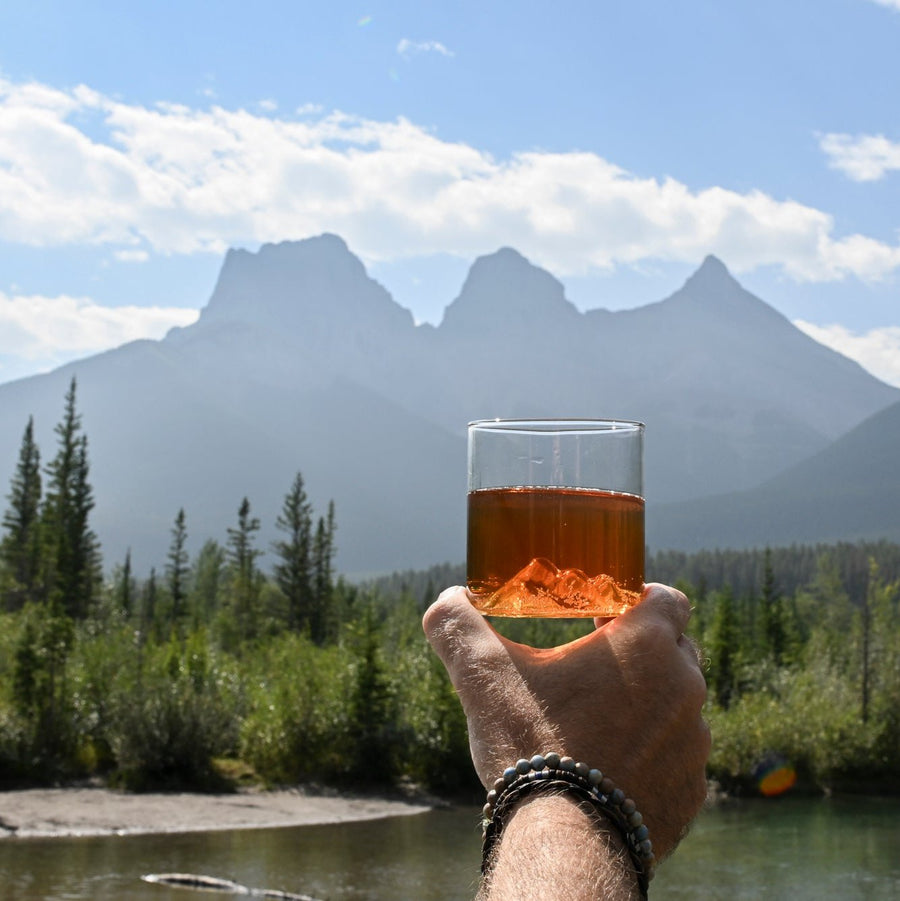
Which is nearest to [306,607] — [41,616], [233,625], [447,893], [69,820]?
[233,625]

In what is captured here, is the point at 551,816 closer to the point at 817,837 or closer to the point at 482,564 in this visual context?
the point at 482,564

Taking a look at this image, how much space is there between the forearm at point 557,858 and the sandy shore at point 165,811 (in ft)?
81.4

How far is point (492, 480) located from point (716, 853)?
24.4 meters

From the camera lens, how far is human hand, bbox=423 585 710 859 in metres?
1.47

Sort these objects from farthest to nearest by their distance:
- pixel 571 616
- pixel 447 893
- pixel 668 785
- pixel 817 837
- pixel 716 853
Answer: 1. pixel 817 837
2. pixel 716 853
3. pixel 447 893
4. pixel 571 616
5. pixel 668 785

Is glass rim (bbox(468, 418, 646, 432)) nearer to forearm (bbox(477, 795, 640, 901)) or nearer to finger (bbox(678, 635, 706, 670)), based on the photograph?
finger (bbox(678, 635, 706, 670))

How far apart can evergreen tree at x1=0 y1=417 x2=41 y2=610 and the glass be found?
5406 cm

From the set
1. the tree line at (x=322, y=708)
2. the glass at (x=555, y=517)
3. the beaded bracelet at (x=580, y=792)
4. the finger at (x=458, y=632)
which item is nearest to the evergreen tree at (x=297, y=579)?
the tree line at (x=322, y=708)

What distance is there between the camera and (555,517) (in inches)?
→ 70.4

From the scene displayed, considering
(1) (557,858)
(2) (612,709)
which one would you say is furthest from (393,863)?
(1) (557,858)

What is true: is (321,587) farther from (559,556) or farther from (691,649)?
(691,649)

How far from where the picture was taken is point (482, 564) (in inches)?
71.7

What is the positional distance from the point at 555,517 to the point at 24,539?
62.2 metres

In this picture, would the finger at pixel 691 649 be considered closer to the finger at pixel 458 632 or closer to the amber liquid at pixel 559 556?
Answer: the amber liquid at pixel 559 556
